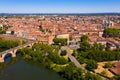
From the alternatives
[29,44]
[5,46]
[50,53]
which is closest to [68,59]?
[50,53]

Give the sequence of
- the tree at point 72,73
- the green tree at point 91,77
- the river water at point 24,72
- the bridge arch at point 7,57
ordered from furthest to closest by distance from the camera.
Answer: the bridge arch at point 7,57
the river water at point 24,72
the tree at point 72,73
the green tree at point 91,77

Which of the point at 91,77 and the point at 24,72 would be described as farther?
the point at 24,72

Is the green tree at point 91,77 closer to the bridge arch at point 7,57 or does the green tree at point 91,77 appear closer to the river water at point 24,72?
the river water at point 24,72

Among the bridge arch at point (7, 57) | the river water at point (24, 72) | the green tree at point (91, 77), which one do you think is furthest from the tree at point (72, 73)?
the bridge arch at point (7, 57)

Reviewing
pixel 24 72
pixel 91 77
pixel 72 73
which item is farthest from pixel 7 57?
pixel 91 77

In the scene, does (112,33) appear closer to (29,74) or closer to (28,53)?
(28,53)

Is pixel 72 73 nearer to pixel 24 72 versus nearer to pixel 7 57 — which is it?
pixel 24 72

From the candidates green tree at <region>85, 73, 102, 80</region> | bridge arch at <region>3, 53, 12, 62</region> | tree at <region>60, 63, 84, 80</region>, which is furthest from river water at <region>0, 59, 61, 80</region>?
green tree at <region>85, 73, 102, 80</region>

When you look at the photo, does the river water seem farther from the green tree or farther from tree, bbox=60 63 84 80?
the green tree
